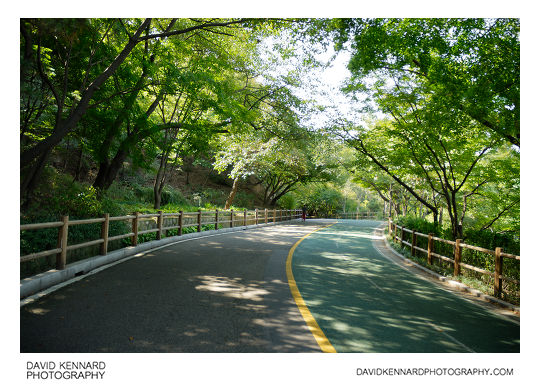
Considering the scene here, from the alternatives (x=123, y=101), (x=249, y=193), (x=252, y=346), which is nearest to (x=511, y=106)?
(x=252, y=346)

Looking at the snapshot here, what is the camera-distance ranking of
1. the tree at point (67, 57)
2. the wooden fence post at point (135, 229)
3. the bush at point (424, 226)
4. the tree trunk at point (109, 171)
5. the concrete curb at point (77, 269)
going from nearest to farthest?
the concrete curb at point (77, 269), the tree at point (67, 57), the wooden fence post at point (135, 229), the bush at point (424, 226), the tree trunk at point (109, 171)

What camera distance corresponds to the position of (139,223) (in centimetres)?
1030

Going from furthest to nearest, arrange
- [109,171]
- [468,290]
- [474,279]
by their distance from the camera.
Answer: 1. [109,171]
2. [474,279]
3. [468,290]

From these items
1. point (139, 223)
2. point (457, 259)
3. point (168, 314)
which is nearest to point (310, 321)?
point (168, 314)

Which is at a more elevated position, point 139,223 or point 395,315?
point 139,223

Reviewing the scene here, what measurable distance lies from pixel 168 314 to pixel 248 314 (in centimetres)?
107

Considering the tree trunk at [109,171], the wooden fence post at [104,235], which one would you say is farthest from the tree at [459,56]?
the tree trunk at [109,171]

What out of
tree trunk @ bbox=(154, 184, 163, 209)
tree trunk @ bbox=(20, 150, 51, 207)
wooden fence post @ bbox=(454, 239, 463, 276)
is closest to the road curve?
tree trunk @ bbox=(20, 150, 51, 207)

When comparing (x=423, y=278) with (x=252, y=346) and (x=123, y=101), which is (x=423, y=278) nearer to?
(x=252, y=346)

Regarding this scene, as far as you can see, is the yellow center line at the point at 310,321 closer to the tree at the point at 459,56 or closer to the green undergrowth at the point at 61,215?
the green undergrowth at the point at 61,215

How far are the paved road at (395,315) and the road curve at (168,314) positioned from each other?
1.65 ft

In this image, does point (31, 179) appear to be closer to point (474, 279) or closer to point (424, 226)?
point (474, 279)

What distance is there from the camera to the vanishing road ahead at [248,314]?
3.58 m

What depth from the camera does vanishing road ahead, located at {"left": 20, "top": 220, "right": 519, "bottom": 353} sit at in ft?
11.8
